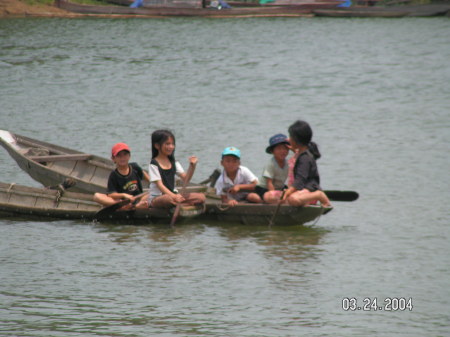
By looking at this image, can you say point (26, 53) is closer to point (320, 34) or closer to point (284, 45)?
point (284, 45)

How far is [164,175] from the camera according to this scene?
10.9 m

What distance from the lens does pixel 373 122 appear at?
66.0 ft

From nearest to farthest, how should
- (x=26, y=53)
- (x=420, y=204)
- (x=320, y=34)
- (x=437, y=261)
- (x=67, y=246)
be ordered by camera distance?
1. (x=437, y=261)
2. (x=67, y=246)
3. (x=420, y=204)
4. (x=26, y=53)
5. (x=320, y=34)

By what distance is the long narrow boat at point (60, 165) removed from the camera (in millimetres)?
12844

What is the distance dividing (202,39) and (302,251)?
2907cm

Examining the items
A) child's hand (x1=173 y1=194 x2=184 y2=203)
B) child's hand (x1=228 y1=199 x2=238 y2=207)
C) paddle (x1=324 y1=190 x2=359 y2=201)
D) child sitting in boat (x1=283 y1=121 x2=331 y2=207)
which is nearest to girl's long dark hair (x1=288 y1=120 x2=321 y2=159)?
child sitting in boat (x1=283 y1=121 x2=331 y2=207)

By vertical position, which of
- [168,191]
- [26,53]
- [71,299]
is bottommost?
[71,299]

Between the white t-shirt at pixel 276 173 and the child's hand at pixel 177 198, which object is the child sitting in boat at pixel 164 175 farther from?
the white t-shirt at pixel 276 173

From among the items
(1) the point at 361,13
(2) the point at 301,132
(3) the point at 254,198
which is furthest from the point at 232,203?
(1) the point at 361,13

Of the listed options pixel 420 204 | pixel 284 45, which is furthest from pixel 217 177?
pixel 284 45

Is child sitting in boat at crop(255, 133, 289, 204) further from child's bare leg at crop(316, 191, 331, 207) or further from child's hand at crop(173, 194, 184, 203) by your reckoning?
child's hand at crop(173, 194, 184, 203)

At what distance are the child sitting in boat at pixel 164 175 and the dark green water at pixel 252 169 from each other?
465 mm

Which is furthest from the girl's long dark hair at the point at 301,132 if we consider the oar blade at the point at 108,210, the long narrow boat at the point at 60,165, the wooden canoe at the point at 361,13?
the wooden canoe at the point at 361,13

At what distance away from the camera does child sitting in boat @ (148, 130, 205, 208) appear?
1079 cm
